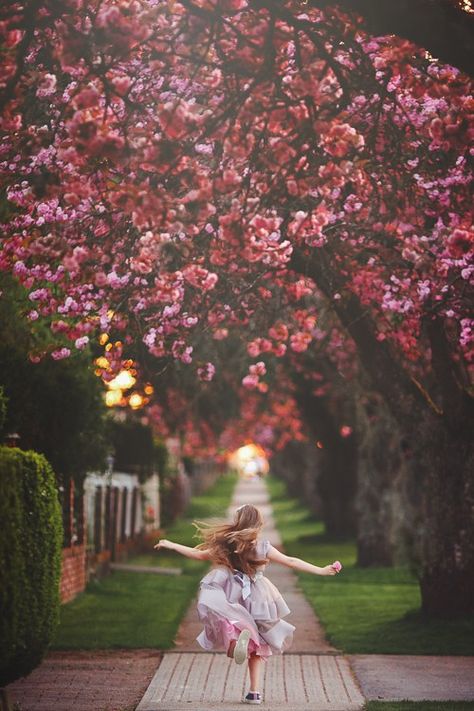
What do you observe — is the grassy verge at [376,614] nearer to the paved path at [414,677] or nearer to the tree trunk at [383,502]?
the paved path at [414,677]

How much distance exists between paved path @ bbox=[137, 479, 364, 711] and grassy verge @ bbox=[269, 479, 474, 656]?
55cm

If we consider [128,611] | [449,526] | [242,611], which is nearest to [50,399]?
[128,611]

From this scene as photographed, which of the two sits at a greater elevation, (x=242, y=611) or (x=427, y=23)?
(x=427, y=23)

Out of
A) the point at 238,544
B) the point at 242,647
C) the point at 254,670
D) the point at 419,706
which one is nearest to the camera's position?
the point at 242,647

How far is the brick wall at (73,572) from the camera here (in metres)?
17.4

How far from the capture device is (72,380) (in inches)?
630

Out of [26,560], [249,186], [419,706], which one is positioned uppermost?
[249,186]

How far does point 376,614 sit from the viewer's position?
1703cm

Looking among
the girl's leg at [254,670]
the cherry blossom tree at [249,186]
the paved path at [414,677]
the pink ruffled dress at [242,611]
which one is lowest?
the paved path at [414,677]

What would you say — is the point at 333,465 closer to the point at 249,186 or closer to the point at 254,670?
the point at 254,670

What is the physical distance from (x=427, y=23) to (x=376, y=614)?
10.7 meters

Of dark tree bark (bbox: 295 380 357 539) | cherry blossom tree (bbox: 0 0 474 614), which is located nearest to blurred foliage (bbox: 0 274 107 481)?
cherry blossom tree (bbox: 0 0 474 614)

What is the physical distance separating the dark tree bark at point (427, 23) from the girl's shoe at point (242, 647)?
177 inches

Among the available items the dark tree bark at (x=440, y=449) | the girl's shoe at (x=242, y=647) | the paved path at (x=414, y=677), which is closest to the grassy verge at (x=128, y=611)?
A: the paved path at (x=414, y=677)
